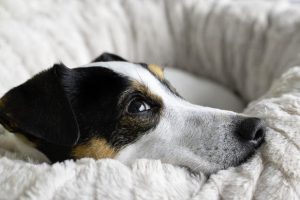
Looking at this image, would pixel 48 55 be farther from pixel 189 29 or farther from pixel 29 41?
pixel 189 29

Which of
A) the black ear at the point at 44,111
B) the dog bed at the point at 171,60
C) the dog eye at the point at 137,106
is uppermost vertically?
the black ear at the point at 44,111

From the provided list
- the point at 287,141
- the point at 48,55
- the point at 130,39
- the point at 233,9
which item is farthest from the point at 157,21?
the point at 287,141

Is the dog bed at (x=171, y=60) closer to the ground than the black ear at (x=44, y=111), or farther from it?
closer to the ground

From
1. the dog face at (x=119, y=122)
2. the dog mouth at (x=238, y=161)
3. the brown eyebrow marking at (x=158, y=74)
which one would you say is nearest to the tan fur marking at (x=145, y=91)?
the dog face at (x=119, y=122)

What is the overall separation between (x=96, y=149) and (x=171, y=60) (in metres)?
1.29

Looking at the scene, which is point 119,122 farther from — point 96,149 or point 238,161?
point 238,161

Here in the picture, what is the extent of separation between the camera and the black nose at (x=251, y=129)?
1125 mm

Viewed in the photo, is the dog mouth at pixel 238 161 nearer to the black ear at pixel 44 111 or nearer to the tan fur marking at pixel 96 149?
the tan fur marking at pixel 96 149

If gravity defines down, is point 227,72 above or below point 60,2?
below

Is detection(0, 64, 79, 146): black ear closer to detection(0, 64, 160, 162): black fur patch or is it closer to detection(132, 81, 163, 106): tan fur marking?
detection(0, 64, 160, 162): black fur patch

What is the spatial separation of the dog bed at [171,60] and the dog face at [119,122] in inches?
2.7

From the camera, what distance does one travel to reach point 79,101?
122cm

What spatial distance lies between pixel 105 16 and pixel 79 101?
1095mm

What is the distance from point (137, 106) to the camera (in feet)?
3.93
